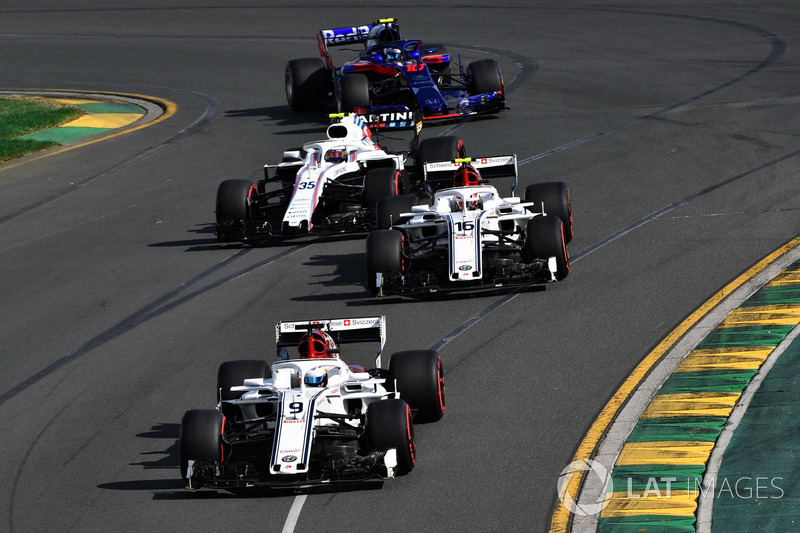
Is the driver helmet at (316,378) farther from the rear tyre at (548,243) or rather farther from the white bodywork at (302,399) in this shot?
the rear tyre at (548,243)

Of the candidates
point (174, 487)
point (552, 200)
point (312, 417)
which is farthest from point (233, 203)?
point (312, 417)

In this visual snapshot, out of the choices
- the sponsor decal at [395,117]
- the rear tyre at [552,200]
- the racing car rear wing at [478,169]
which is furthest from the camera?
the sponsor decal at [395,117]

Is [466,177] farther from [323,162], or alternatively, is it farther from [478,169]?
[323,162]

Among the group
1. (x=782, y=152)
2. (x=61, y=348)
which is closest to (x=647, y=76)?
(x=782, y=152)

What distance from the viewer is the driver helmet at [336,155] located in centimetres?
2028

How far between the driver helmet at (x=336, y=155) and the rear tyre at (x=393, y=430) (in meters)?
9.87

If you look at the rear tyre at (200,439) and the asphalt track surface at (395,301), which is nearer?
the rear tyre at (200,439)

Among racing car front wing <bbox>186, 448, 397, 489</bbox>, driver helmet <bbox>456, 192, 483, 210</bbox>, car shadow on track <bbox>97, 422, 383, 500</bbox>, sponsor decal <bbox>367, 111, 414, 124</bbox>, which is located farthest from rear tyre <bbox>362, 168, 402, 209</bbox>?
racing car front wing <bbox>186, 448, 397, 489</bbox>

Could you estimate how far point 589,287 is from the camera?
15891 millimetres

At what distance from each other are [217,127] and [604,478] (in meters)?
19.0

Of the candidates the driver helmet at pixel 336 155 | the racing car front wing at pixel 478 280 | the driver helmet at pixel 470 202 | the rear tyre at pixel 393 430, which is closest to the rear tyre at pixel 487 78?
the driver helmet at pixel 336 155

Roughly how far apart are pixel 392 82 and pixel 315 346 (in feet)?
51.0

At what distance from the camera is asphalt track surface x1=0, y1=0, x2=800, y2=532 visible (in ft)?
36.3

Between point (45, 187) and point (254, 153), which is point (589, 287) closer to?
point (254, 153)
